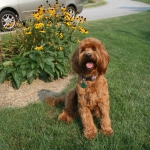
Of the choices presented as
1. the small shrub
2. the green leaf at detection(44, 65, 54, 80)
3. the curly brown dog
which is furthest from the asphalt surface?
the curly brown dog

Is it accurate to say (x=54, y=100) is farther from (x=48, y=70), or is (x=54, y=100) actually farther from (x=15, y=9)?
(x=15, y=9)

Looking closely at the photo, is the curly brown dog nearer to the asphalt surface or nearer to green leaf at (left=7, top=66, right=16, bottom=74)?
green leaf at (left=7, top=66, right=16, bottom=74)

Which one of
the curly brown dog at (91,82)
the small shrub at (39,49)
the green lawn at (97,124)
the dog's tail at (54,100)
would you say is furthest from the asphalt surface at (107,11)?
the curly brown dog at (91,82)

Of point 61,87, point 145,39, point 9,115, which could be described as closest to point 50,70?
point 61,87

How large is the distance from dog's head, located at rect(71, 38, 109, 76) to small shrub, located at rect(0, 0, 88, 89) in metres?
1.49

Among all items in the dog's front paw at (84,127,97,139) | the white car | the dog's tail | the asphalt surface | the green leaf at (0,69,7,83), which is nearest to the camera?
the dog's front paw at (84,127,97,139)

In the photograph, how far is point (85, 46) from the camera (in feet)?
9.74

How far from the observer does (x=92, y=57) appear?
9.47 ft

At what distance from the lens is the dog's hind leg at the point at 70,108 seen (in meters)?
3.51

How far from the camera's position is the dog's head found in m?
2.90

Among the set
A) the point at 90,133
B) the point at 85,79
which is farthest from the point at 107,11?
the point at 90,133

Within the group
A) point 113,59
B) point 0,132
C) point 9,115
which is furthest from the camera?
point 113,59

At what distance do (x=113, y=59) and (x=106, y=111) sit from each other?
325cm

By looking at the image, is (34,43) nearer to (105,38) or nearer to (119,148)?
(119,148)
